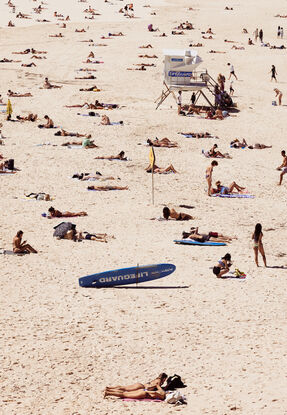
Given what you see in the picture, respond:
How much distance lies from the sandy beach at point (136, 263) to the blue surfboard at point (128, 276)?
7.9 inches

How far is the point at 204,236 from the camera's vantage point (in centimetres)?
2027

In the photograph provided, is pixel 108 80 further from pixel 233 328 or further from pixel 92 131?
pixel 233 328

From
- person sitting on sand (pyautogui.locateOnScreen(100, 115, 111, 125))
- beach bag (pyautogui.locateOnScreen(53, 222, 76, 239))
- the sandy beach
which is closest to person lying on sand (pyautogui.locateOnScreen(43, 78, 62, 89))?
the sandy beach

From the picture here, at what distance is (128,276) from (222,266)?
2.29m

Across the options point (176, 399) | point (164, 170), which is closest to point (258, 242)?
point (176, 399)

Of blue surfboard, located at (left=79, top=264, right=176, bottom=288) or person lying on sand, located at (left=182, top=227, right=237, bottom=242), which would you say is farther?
person lying on sand, located at (left=182, top=227, right=237, bottom=242)

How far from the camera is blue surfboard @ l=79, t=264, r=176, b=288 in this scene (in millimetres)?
17000

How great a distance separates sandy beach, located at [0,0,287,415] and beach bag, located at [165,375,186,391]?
0.18 metres

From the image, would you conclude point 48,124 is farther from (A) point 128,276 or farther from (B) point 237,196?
(A) point 128,276

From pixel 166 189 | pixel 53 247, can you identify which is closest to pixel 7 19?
pixel 166 189

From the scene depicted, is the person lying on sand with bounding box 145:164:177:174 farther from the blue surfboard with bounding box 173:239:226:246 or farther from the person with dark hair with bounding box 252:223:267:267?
the person with dark hair with bounding box 252:223:267:267

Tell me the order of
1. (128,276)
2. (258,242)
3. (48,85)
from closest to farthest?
(128,276) < (258,242) < (48,85)

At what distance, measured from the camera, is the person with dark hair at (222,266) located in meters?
17.7

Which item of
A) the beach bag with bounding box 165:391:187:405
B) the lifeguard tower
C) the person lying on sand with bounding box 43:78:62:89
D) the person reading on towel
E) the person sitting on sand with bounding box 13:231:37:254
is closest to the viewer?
the beach bag with bounding box 165:391:187:405
